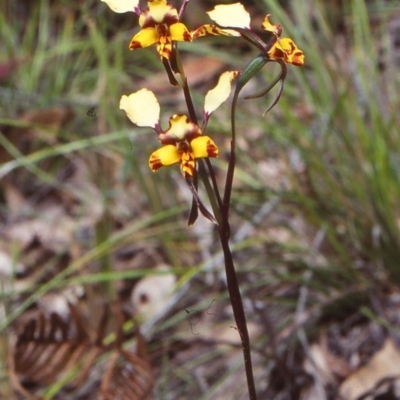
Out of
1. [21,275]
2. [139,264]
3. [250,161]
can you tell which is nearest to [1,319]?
[21,275]

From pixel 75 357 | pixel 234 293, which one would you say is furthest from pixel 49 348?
pixel 234 293

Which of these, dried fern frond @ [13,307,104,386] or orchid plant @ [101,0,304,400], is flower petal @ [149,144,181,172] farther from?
dried fern frond @ [13,307,104,386]

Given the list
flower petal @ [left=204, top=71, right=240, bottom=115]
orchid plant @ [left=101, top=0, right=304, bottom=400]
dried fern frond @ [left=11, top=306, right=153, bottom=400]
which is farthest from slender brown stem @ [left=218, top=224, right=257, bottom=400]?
dried fern frond @ [left=11, top=306, right=153, bottom=400]

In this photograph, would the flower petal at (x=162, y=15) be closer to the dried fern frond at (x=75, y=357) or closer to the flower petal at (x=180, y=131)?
the flower petal at (x=180, y=131)

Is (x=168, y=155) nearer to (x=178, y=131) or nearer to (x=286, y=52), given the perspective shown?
(x=178, y=131)

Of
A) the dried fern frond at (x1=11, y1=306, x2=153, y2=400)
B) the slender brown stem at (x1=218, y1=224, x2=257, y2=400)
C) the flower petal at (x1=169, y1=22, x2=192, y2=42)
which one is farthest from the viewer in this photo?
the dried fern frond at (x1=11, y1=306, x2=153, y2=400)

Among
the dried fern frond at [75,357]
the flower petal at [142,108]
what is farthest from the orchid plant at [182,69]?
the dried fern frond at [75,357]

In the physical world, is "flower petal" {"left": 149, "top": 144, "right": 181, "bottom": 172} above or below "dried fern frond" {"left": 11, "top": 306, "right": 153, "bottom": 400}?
below
